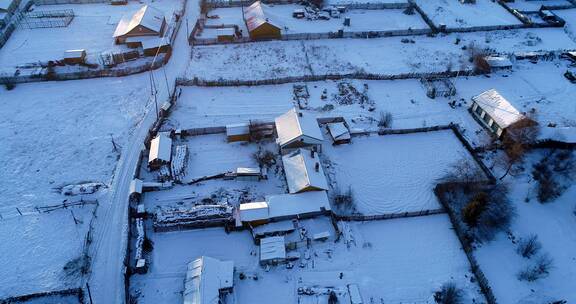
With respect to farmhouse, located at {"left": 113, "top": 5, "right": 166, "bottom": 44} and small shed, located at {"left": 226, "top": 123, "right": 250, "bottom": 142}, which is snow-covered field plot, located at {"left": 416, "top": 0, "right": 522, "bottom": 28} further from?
farmhouse, located at {"left": 113, "top": 5, "right": 166, "bottom": 44}

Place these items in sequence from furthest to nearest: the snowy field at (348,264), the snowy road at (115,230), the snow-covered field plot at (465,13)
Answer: the snow-covered field plot at (465,13), the snowy road at (115,230), the snowy field at (348,264)

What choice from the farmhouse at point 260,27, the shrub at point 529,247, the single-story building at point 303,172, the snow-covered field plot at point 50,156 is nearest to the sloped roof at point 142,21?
the snow-covered field plot at point 50,156

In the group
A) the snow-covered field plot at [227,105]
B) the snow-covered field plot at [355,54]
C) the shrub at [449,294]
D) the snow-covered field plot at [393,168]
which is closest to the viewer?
the shrub at [449,294]

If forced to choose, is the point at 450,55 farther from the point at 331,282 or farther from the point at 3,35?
the point at 3,35

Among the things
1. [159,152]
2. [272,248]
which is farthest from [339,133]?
[159,152]

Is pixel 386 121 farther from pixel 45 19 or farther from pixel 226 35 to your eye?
pixel 45 19

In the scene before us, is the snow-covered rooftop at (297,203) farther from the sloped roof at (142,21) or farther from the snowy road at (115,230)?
the sloped roof at (142,21)
